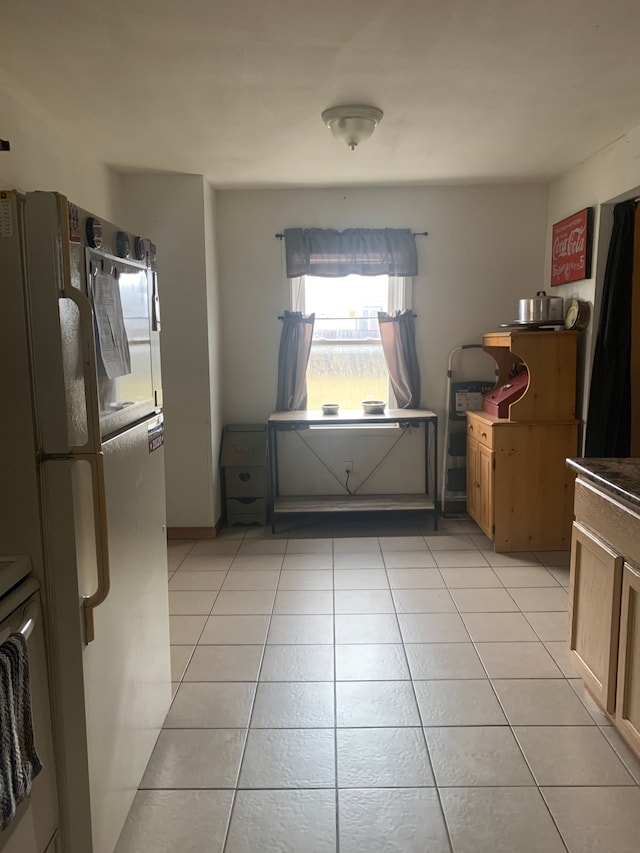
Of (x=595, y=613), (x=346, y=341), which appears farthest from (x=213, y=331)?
A: (x=595, y=613)

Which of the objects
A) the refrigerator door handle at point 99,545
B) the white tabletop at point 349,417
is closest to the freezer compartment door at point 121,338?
the refrigerator door handle at point 99,545

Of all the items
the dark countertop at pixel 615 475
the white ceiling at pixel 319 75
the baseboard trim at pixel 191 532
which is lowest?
the baseboard trim at pixel 191 532

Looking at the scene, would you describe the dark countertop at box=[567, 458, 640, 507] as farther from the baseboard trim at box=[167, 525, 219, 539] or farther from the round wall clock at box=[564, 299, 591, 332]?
the baseboard trim at box=[167, 525, 219, 539]

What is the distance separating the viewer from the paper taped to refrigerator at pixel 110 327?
1.52 metres

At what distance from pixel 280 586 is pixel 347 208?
2730 millimetres

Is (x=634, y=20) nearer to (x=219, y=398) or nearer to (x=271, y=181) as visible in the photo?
(x=271, y=181)

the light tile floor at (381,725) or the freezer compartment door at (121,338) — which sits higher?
the freezer compartment door at (121,338)

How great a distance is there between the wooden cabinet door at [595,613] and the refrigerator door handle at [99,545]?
1.58m

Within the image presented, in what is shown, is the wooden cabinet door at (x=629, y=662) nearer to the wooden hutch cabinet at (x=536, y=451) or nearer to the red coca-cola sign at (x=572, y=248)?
the wooden hutch cabinet at (x=536, y=451)

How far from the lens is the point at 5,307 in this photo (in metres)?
1.32

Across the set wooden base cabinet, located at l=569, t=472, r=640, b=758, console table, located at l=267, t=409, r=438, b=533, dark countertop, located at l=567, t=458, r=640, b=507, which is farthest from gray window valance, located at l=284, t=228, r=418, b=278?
wooden base cabinet, located at l=569, t=472, r=640, b=758

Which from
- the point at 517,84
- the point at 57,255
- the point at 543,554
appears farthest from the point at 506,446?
the point at 57,255

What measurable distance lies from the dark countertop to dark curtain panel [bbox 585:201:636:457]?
4.49 feet

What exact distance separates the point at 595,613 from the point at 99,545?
1.73 metres
